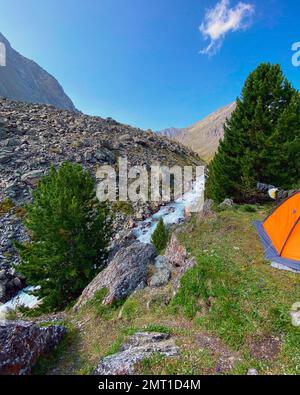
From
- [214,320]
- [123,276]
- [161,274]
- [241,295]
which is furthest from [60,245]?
[241,295]

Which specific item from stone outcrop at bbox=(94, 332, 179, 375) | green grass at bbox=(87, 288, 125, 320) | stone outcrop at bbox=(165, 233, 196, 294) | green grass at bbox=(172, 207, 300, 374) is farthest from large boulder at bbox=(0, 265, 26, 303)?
stone outcrop at bbox=(94, 332, 179, 375)

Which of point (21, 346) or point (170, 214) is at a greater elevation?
point (21, 346)

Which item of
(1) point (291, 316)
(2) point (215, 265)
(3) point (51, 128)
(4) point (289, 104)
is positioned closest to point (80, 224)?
(2) point (215, 265)

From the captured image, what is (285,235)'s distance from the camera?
9328mm

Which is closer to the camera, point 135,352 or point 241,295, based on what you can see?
point 135,352

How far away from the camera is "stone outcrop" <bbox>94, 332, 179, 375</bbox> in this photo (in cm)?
614

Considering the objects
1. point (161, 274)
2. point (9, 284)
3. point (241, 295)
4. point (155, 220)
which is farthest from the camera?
point (155, 220)

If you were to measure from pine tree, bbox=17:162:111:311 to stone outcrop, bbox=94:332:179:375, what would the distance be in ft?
25.0

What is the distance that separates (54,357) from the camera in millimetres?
8086

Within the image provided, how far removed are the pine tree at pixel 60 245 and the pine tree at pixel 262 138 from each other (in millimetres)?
12158

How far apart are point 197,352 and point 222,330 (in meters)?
1.09

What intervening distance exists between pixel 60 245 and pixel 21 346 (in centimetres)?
726

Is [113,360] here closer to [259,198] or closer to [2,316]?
[2,316]

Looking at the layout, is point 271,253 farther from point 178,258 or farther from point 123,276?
point 123,276
